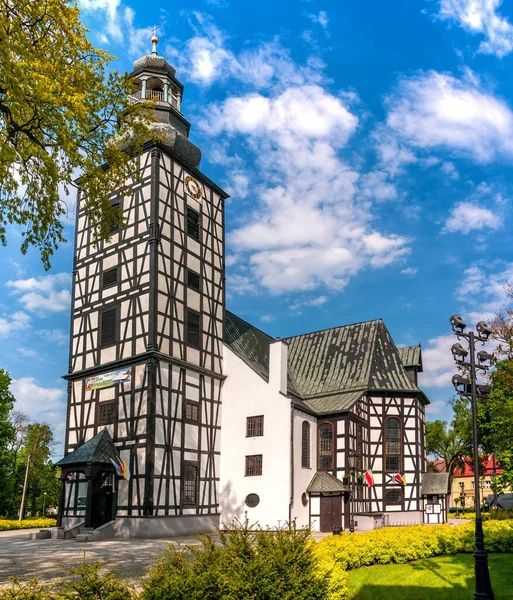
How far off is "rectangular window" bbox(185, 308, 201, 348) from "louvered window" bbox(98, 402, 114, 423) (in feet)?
16.9

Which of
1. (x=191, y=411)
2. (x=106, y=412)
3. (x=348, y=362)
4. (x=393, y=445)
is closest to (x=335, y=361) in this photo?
(x=348, y=362)

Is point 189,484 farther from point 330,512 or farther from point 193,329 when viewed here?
point 330,512

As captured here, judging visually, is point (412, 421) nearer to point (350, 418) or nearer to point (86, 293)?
point (350, 418)

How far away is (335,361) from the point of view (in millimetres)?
43281

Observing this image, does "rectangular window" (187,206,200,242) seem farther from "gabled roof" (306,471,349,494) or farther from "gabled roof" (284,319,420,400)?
"gabled roof" (306,471,349,494)

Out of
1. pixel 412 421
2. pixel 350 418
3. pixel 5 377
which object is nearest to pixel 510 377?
pixel 350 418

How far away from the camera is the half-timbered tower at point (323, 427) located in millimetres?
33094

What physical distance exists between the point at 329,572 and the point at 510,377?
62.7 feet

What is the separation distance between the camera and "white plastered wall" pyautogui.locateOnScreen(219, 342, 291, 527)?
32469 millimetres

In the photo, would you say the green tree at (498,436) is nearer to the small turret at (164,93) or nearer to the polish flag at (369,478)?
the polish flag at (369,478)

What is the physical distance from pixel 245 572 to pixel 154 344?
21.6m

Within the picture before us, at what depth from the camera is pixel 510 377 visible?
27281 mm

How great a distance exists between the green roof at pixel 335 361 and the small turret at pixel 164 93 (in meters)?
11.0

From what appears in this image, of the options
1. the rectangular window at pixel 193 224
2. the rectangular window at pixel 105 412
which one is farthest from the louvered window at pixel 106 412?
the rectangular window at pixel 193 224
